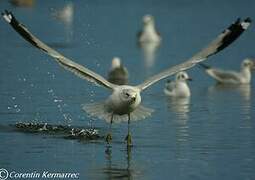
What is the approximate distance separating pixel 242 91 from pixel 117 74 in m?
2.80

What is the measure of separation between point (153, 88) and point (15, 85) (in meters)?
3.04

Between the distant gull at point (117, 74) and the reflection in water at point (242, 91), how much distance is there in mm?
1900

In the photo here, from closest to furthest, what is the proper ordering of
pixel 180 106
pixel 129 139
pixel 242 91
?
pixel 129 139 → pixel 180 106 → pixel 242 91

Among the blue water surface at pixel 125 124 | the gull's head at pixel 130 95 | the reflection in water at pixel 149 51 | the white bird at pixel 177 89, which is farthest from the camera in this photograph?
the reflection in water at pixel 149 51

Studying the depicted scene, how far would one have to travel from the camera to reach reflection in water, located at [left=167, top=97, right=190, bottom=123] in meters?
16.9

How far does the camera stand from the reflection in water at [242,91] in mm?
17891

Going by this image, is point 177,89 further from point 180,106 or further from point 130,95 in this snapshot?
point 130,95

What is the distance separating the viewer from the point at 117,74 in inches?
872

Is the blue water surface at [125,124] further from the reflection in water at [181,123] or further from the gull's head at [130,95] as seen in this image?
the gull's head at [130,95]

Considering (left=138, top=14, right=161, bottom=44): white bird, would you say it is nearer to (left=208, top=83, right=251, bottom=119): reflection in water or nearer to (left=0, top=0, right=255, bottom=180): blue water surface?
(left=0, top=0, right=255, bottom=180): blue water surface

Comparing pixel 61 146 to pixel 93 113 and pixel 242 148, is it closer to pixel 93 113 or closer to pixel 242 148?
pixel 93 113

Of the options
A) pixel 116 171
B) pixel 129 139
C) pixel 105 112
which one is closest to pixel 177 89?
pixel 105 112

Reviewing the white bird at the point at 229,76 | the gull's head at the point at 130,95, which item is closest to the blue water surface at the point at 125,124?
the white bird at the point at 229,76

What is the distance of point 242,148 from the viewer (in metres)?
13.5
